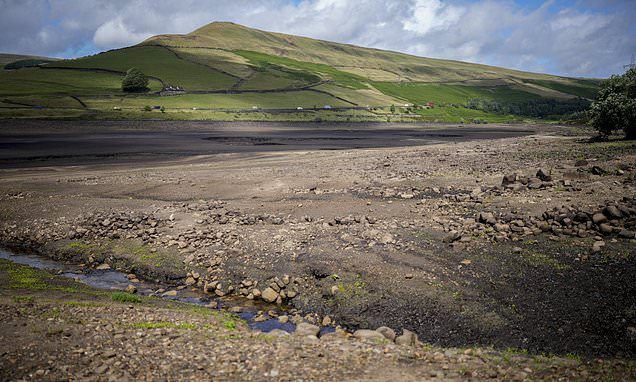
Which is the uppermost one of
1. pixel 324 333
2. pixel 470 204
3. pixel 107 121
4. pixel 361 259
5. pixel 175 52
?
pixel 175 52

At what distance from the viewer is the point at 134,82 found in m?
133

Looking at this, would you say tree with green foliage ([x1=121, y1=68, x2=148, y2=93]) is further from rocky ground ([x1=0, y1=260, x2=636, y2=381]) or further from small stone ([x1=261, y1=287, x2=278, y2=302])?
small stone ([x1=261, y1=287, x2=278, y2=302])

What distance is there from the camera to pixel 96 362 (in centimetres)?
1118

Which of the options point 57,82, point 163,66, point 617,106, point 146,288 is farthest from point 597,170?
point 163,66

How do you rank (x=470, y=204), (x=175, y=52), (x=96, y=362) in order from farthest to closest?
(x=175, y=52)
(x=470, y=204)
(x=96, y=362)

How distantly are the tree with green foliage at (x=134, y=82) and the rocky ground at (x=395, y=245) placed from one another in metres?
105

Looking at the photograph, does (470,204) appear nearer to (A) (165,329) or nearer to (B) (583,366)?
(B) (583,366)

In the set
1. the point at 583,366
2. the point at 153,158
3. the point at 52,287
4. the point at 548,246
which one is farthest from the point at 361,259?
the point at 153,158

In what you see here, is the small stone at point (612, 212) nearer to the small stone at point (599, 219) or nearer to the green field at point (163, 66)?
the small stone at point (599, 219)

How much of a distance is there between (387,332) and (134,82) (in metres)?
139

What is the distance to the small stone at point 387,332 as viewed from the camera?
1366 centimetres

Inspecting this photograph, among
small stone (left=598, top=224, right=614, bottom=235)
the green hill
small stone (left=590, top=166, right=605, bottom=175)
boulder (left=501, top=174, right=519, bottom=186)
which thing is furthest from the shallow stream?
the green hill

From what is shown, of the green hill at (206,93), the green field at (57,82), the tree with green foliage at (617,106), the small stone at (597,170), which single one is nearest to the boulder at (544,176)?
the small stone at (597,170)

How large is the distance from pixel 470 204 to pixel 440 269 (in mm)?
8906
